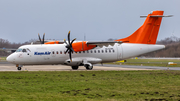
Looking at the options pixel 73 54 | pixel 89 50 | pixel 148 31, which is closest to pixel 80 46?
pixel 73 54

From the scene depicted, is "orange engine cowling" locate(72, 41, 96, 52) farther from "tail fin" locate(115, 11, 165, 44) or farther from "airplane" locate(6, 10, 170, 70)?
"tail fin" locate(115, 11, 165, 44)

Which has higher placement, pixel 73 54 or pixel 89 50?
pixel 89 50

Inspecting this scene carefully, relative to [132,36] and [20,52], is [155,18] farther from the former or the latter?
[20,52]

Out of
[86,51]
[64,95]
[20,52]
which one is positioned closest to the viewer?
[64,95]

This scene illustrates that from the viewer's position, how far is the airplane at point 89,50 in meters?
33.2

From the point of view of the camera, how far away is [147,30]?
36.9m

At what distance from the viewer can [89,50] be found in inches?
1395

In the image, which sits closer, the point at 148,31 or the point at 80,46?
the point at 80,46

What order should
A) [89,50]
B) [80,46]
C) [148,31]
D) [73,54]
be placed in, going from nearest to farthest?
[80,46]
[73,54]
[89,50]
[148,31]

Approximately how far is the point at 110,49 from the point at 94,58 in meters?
2.68

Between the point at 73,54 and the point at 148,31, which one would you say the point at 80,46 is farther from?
the point at 148,31

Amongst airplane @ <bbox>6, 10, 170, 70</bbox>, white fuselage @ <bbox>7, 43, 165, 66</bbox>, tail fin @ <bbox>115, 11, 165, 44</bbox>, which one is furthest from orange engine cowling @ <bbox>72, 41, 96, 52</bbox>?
tail fin @ <bbox>115, 11, 165, 44</bbox>

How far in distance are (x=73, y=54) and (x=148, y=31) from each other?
452 inches

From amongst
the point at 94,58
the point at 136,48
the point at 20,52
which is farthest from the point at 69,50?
the point at 136,48
